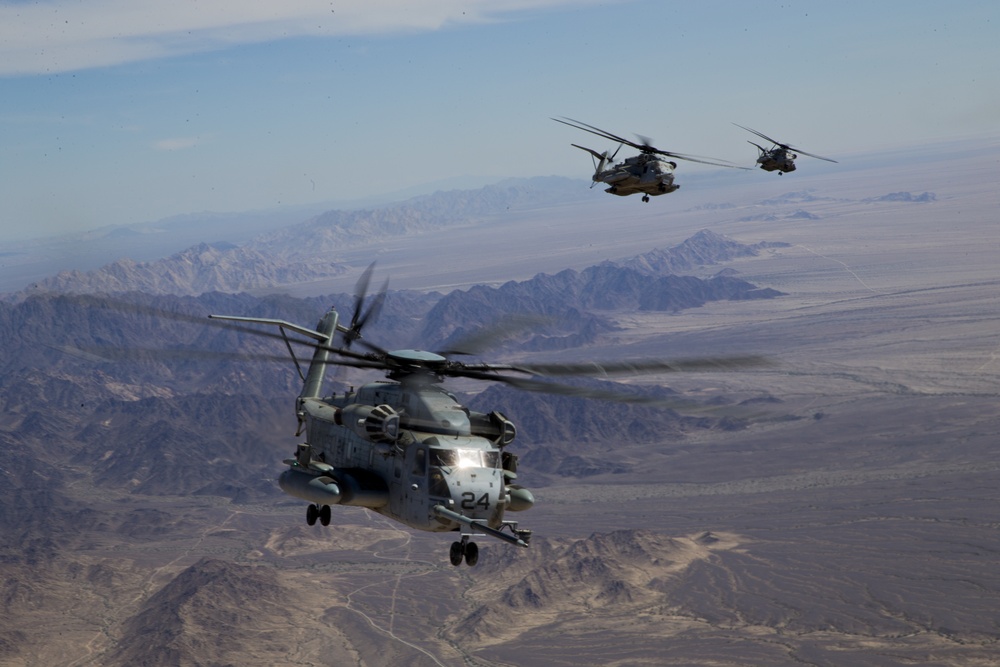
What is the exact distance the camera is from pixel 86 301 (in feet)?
119

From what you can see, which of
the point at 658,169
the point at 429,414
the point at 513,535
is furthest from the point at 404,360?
the point at 658,169

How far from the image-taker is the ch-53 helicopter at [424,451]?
115 feet

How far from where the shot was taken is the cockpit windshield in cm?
3684

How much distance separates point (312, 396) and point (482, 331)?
47.8ft

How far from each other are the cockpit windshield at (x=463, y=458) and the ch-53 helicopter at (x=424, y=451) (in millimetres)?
34

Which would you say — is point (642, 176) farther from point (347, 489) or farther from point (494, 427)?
point (347, 489)

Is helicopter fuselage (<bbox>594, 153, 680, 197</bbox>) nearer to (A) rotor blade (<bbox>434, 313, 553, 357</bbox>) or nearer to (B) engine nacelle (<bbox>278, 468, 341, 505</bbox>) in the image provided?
(A) rotor blade (<bbox>434, 313, 553, 357</bbox>)

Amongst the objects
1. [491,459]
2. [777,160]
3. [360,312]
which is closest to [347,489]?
[491,459]

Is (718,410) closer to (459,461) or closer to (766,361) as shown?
(766,361)

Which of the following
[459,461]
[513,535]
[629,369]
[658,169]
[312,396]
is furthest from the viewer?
[658,169]

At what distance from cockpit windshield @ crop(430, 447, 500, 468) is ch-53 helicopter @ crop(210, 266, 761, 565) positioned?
0.03 metres

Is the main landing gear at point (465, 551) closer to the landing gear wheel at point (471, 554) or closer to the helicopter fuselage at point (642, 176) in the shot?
the landing gear wheel at point (471, 554)

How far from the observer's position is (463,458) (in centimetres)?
3716

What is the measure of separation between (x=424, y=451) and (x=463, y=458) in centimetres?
136
